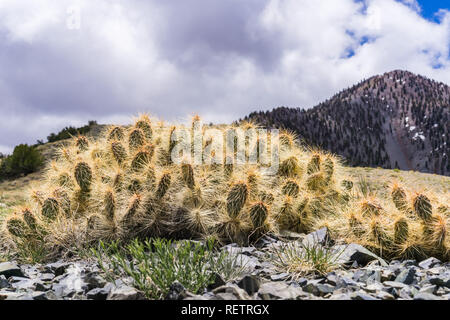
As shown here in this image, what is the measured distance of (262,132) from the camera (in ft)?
27.4

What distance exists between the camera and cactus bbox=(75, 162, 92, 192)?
7.01m

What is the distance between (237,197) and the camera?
578cm

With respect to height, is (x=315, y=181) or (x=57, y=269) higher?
(x=315, y=181)

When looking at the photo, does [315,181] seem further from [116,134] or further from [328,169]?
[116,134]

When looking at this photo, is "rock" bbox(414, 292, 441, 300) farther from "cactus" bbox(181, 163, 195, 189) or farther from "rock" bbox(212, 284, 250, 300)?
"cactus" bbox(181, 163, 195, 189)

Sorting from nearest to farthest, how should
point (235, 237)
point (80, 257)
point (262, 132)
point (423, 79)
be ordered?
1. point (80, 257)
2. point (235, 237)
3. point (262, 132)
4. point (423, 79)

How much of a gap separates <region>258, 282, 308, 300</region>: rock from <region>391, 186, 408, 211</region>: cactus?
147 inches

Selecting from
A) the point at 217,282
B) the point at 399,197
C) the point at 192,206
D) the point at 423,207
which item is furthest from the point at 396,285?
the point at 192,206

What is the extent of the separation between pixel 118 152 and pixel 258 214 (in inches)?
114

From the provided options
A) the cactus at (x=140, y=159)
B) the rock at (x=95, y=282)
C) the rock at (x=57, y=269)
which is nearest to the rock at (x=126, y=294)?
the rock at (x=95, y=282)
